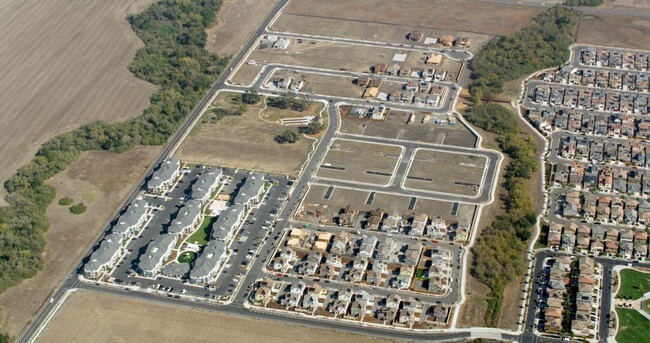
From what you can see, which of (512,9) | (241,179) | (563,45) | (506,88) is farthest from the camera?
(512,9)

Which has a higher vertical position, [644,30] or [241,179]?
[644,30]

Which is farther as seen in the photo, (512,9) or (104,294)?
(512,9)

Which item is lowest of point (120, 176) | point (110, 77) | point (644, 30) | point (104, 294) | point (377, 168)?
point (104, 294)

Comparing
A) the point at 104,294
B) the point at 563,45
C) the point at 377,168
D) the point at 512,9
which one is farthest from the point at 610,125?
the point at 104,294

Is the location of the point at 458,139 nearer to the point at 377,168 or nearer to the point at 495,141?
the point at 495,141

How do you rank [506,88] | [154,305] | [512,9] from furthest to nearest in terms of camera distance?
[512,9], [506,88], [154,305]

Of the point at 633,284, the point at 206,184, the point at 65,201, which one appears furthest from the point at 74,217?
the point at 633,284
